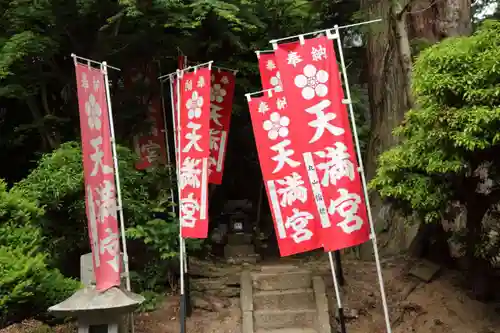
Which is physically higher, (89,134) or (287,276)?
(89,134)

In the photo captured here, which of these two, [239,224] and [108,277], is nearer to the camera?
[108,277]

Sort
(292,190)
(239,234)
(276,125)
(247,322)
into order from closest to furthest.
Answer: (292,190), (276,125), (247,322), (239,234)

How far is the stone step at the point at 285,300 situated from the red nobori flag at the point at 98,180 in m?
3.11

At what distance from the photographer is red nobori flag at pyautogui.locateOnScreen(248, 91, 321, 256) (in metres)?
6.25

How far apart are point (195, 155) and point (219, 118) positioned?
182cm

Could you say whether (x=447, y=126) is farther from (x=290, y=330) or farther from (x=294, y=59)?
(x=290, y=330)

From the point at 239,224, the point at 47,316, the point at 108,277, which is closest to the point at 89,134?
the point at 108,277

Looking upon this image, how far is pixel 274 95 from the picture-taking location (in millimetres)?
7207

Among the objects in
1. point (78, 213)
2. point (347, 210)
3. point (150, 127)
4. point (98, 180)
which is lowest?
point (347, 210)

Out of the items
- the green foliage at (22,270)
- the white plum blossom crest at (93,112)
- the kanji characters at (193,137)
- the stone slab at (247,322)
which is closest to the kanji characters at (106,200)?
the white plum blossom crest at (93,112)

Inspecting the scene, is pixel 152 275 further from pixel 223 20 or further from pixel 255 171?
pixel 255 171

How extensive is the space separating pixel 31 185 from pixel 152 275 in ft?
8.18

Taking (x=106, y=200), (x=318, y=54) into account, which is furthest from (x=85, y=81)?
(x=318, y=54)

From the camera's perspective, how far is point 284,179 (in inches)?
261
